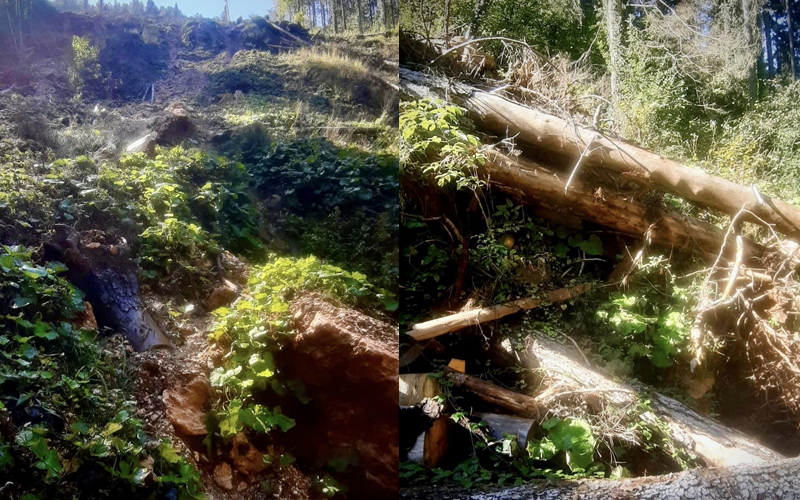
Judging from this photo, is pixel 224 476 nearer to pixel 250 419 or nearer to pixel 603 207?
pixel 250 419

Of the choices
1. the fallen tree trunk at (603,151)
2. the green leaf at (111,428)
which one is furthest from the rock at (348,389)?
the fallen tree trunk at (603,151)

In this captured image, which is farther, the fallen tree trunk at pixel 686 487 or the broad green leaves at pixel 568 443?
the broad green leaves at pixel 568 443

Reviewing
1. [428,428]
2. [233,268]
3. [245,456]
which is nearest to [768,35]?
[428,428]

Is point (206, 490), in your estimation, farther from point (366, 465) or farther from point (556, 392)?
point (556, 392)

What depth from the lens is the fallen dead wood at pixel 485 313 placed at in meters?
2.21

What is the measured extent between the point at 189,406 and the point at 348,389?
49 cm

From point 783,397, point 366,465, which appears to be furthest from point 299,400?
point 783,397

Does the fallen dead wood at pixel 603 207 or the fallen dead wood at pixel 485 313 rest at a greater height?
the fallen dead wood at pixel 603 207

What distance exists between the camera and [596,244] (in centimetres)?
228

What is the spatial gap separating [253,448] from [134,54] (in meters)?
1.14

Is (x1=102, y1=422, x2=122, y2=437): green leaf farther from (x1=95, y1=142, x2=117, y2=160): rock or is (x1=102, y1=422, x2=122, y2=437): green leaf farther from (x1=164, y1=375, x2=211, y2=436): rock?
(x1=95, y1=142, x2=117, y2=160): rock

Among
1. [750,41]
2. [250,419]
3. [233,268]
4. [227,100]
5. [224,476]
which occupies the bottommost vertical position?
[224,476]

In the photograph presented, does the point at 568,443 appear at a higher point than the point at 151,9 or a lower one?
lower

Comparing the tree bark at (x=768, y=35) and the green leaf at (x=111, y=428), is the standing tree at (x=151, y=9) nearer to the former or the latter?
the green leaf at (x=111, y=428)
